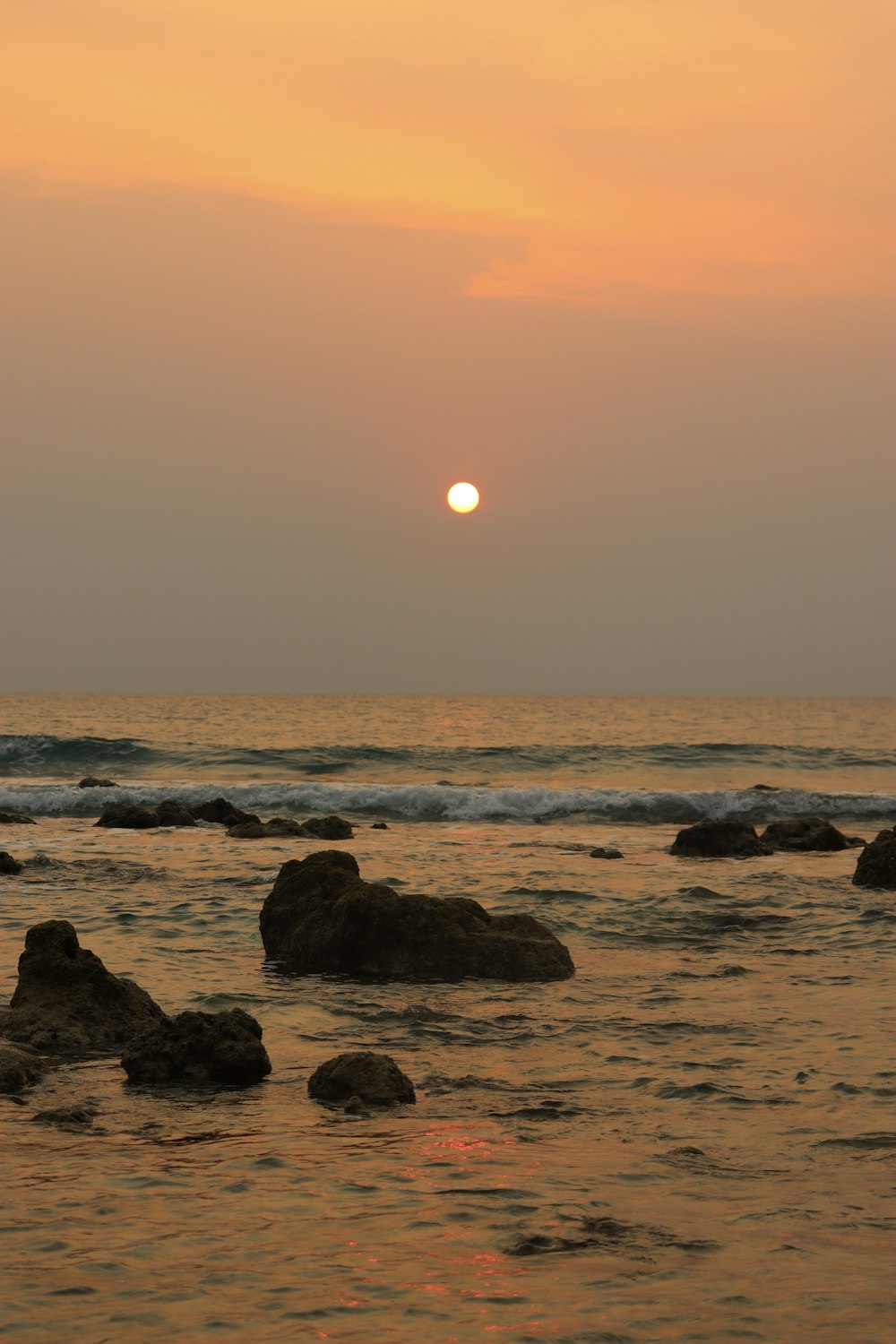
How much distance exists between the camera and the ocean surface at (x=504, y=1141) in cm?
514

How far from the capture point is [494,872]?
20766 mm

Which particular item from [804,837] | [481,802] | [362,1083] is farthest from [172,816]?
[362,1083]

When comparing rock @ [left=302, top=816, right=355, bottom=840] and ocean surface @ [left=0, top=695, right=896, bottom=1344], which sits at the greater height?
ocean surface @ [left=0, top=695, right=896, bottom=1344]

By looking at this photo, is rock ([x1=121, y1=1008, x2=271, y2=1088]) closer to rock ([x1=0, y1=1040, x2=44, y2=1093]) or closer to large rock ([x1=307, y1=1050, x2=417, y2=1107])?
large rock ([x1=307, y1=1050, x2=417, y2=1107])

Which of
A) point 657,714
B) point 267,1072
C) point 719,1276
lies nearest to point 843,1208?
point 719,1276

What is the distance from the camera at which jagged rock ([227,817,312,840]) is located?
26.0m

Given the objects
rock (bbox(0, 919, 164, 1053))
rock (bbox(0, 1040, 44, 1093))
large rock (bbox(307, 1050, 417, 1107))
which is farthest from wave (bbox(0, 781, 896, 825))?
large rock (bbox(307, 1050, 417, 1107))

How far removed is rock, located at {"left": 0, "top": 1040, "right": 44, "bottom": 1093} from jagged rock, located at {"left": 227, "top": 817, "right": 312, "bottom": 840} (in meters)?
17.3

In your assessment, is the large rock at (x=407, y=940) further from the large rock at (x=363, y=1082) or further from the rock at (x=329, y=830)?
the rock at (x=329, y=830)

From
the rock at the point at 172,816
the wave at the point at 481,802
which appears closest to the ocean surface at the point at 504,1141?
the rock at the point at 172,816

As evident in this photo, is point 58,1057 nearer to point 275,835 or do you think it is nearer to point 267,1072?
point 267,1072

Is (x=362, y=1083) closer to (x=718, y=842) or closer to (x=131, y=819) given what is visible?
(x=718, y=842)

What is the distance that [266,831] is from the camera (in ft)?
87.1

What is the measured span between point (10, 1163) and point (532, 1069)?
356 cm
